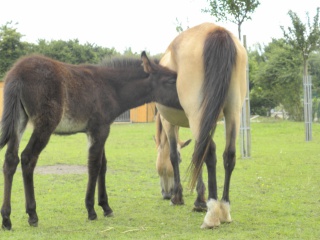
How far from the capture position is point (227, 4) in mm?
15898

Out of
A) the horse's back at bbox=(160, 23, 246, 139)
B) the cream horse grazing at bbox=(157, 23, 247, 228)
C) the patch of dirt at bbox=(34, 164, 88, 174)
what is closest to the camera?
the cream horse grazing at bbox=(157, 23, 247, 228)

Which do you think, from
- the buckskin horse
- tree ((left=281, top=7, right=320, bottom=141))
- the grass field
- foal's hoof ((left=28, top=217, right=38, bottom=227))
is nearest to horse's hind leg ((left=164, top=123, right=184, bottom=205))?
the grass field

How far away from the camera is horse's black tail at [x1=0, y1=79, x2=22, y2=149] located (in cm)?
660

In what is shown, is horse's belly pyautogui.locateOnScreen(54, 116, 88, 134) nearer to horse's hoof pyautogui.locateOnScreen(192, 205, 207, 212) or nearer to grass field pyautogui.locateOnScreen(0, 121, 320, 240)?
grass field pyautogui.locateOnScreen(0, 121, 320, 240)

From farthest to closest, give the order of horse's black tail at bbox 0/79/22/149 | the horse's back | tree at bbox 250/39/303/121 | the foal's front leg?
tree at bbox 250/39/303/121 < the foal's front leg < the horse's back < horse's black tail at bbox 0/79/22/149

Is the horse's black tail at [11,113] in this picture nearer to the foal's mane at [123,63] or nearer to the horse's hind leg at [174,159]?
the foal's mane at [123,63]

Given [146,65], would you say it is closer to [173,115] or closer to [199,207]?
[173,115]

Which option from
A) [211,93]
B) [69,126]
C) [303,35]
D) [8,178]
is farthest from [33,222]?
[303,35]

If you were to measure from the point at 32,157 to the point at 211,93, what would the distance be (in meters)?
2.28

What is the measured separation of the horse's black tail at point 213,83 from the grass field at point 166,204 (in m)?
0.36

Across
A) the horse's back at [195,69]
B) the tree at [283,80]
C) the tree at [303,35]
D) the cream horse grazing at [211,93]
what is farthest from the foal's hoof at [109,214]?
the tree at [283,80]

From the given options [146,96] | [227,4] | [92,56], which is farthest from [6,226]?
[92,56]

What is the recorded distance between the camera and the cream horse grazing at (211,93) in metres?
6.83

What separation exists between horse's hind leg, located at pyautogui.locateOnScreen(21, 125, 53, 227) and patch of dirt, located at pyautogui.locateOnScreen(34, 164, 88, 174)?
19.4ft
